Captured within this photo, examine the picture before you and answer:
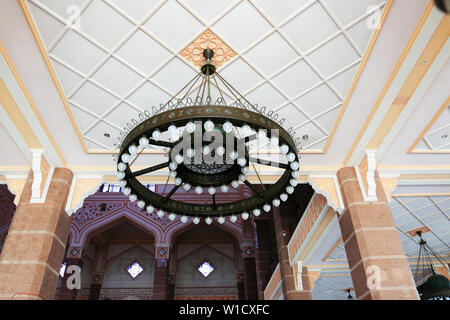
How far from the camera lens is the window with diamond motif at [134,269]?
1559cm

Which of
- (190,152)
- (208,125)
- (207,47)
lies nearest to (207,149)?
(190,152)

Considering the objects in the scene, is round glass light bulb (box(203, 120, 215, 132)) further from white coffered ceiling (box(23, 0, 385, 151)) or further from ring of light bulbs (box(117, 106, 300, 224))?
white coffered ceiling (box(23, 0, 385, 151))

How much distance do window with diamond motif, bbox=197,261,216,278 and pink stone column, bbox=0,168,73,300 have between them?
1076 centimetres

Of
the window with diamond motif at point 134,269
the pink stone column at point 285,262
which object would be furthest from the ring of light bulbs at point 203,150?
the window with diamond motif at point 134,269

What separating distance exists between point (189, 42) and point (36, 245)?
364 centimetres

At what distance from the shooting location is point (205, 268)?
1578cm

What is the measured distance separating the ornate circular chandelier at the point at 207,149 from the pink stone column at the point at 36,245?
2382 mm

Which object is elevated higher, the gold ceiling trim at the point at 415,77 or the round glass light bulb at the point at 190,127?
the gold ceiling trim at the point at 415,77

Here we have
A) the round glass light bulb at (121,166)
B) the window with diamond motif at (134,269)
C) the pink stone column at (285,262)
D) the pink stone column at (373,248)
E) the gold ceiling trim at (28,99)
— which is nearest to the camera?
the round glass light bulb at (121,166)

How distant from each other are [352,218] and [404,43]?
8.81 feet

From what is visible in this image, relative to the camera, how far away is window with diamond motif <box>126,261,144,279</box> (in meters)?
15.6

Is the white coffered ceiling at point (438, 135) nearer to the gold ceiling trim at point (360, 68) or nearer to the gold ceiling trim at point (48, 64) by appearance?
the gold ceiling trim at point (360, 68)

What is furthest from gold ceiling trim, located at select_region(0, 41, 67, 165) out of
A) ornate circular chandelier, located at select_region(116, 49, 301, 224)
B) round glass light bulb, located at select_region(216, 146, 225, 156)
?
round glass light bulb, located at select_region(216, 146, 225, 156)

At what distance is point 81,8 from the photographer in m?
3.48
